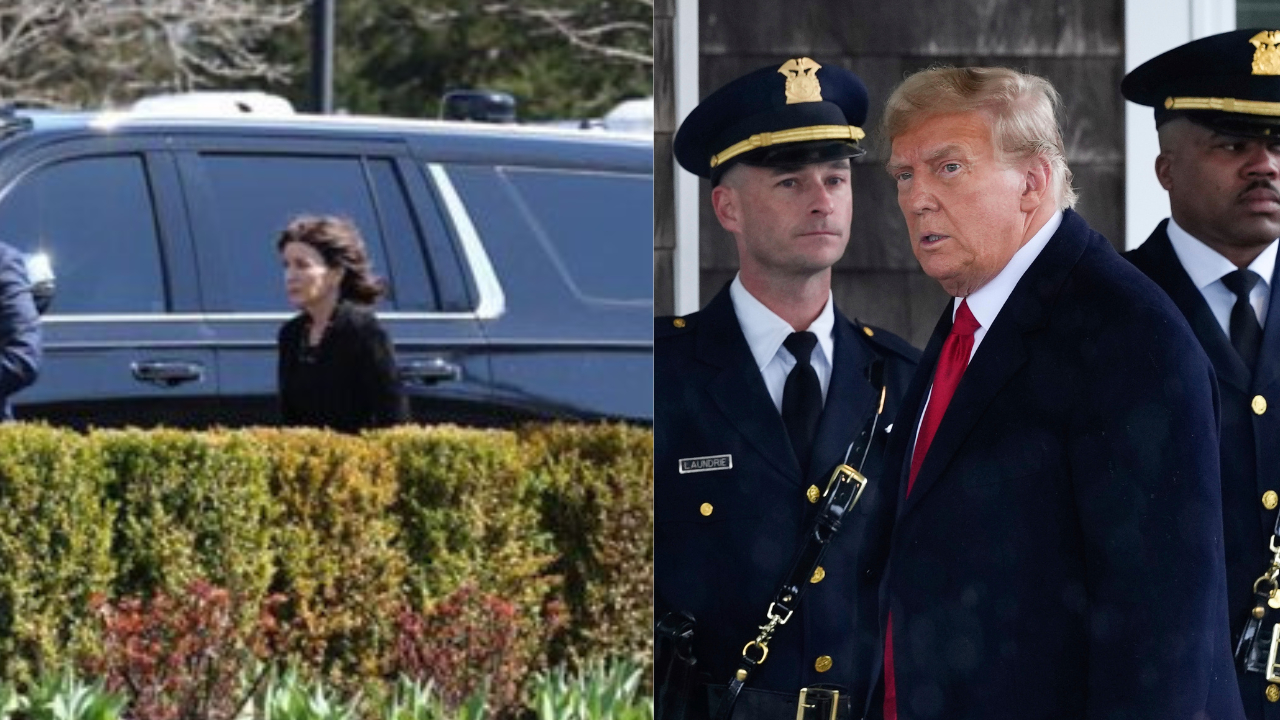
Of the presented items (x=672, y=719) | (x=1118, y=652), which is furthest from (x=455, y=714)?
(x=1118, y=652)

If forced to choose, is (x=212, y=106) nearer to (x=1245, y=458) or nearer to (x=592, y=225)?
(x=592, y=225)

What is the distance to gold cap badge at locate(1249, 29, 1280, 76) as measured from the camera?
2.50 metres

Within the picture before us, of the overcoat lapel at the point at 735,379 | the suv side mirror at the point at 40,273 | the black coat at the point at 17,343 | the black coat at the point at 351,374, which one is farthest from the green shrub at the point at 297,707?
the overcoat lapel at the point at 735,379

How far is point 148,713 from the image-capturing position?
534 centimetres

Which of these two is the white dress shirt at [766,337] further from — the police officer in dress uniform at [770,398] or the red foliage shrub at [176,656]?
the red foliage shrub at [176,656]

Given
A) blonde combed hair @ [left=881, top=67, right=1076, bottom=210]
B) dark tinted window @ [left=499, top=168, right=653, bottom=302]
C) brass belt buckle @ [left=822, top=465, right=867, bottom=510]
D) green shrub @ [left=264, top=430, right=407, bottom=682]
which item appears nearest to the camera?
blonde combed hair @ [left=881, top=67, right=1076, bottom=210]

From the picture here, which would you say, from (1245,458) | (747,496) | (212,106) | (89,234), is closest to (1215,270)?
(1245,458)

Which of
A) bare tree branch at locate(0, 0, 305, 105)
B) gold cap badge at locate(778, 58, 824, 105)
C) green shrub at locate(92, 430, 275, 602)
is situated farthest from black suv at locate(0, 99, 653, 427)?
bare tree branch at locate(0, 0, 305, 105)

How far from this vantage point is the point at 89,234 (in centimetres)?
549

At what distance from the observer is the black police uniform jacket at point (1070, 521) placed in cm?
208

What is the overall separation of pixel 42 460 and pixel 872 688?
11.5 ft

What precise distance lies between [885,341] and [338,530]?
3.31 meters

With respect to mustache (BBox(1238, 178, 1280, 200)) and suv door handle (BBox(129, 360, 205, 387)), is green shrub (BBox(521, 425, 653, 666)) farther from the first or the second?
mustache (BBox(1238, 178, 1280, 200))

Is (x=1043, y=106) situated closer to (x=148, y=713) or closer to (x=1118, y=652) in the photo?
(x=1118, y=652)
